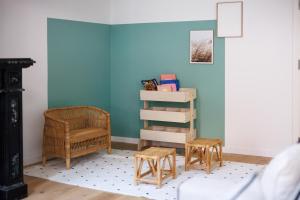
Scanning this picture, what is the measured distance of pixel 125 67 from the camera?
6355mm

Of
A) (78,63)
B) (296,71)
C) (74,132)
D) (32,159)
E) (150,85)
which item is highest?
(78,63)

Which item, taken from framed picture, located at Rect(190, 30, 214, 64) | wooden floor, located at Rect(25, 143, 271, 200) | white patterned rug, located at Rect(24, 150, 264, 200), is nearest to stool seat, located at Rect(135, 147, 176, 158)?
white patterned rug, located at Rect(24, 150, 264, 200)

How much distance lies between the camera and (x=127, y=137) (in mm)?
6426

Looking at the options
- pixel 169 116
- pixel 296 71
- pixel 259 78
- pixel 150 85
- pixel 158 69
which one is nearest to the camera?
pixel 296 71

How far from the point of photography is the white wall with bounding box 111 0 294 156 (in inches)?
208

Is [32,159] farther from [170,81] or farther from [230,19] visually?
[230,19]

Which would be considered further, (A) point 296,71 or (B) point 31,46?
(A) point 296,71

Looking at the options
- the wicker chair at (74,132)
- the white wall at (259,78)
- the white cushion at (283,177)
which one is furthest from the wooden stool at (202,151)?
the white cushion at (283,177)

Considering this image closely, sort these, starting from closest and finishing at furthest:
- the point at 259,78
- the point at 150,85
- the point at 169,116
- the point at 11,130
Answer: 1. the point at 11,130
2. the point at 259,78
3. the point at 169,116
4. the point at 150,85

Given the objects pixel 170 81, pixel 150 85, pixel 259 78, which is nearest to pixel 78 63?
pixel 150 85

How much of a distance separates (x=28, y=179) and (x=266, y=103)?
2.99 meters

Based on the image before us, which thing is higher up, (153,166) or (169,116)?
(169,116)

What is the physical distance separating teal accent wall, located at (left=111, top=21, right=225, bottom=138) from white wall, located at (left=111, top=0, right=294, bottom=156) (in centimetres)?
14

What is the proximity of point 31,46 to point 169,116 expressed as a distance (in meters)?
1.96
